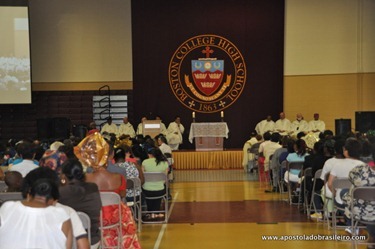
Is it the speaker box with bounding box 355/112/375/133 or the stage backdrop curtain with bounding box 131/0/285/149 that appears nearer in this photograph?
the speaker box with bounding box 355/112/375/133

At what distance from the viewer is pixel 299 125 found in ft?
64.1

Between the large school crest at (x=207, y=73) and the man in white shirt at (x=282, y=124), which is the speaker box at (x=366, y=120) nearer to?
the man in white shirt at (x=282, y=124)

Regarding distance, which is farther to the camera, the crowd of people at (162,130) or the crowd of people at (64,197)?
the crowd of people at (162,130)

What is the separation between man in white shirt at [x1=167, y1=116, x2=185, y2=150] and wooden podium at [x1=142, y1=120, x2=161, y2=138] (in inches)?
25.7

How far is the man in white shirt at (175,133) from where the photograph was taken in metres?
19.3

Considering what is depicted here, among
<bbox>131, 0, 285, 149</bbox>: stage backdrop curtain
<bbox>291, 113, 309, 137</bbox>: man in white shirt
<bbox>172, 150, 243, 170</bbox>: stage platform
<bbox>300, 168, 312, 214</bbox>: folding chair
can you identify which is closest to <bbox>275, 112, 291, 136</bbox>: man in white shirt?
<bbox>291, 113, 309, 137</bbox>: man in white shirt

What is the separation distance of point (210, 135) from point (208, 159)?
1.23 metres

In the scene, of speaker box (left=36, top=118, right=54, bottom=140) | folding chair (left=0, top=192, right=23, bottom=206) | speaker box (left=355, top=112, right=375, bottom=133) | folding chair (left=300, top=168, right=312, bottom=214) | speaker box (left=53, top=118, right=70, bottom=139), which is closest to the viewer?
folding chair (left=0, top=192, right=23, bottom=206)

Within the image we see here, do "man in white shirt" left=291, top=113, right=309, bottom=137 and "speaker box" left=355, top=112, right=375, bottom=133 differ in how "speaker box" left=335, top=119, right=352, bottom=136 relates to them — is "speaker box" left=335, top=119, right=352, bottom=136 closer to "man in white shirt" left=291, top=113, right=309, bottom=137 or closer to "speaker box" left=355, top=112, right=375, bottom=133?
"speaker box" left=355, top=112, right=375, bottom=133

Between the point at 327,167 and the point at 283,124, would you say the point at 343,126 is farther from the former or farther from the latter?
the point at 327,167

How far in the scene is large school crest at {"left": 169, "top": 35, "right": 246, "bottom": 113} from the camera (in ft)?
67.8

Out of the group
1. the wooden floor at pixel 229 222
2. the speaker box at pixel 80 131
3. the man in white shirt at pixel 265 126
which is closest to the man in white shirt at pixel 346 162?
the wooden floor at pixel 229 222

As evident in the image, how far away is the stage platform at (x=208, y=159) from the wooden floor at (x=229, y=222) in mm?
3913

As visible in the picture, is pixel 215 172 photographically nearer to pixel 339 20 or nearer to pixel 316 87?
pixel 316 87
